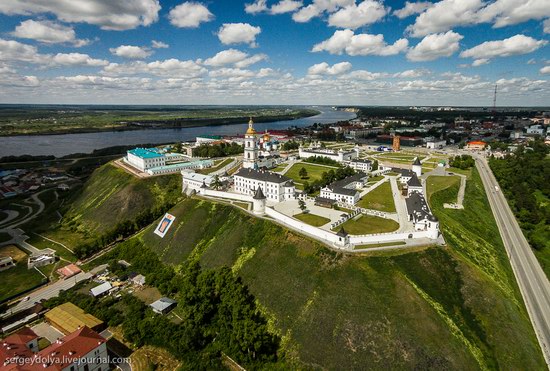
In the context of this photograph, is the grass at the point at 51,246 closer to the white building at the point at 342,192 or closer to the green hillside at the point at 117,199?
the green hillside at the point at 117,199

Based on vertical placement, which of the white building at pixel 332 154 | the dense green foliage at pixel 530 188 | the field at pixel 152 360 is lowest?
the field at pixel 152 360

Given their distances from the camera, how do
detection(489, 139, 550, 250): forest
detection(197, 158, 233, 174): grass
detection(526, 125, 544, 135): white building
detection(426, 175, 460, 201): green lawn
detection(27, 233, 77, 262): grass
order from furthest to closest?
detection(526, 125, 544, 135): white building
detection(197, 158, 233, 174): grass
detection(426, 175, 460, 201): green lawn
detection(489, 139, 550, 250): forest
detection(27, 233, 77, 262): grass

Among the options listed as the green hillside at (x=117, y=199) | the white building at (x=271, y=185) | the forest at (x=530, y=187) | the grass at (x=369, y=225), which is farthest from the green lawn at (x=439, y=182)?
the green hillside at (x=117, y=199)

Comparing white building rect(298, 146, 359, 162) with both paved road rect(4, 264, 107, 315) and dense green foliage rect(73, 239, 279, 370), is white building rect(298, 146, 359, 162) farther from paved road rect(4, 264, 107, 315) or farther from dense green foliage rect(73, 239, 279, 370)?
paved road rect(4, 264, 107, 315)

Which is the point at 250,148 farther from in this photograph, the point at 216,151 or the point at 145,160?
the point at 145,160

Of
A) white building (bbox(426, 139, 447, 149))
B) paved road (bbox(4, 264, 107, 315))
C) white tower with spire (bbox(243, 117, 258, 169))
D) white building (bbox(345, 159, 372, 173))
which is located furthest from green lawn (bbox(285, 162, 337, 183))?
white building (bbox(426, 139, 447, 149))
